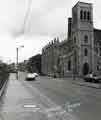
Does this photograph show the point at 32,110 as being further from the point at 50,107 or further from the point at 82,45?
the point at 82,45

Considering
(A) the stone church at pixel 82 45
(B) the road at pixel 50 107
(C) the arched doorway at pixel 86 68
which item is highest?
(A) the stone church at pixel 82 45

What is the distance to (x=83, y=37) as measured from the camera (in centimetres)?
6412

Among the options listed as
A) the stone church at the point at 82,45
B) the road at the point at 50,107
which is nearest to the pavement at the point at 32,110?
the road at the point at 50,107

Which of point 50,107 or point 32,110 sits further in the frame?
point 50,107

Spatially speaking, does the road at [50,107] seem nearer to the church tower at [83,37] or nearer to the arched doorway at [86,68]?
the arched doorway at [86,68]

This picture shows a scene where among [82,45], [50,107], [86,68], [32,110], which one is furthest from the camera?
[82,45]

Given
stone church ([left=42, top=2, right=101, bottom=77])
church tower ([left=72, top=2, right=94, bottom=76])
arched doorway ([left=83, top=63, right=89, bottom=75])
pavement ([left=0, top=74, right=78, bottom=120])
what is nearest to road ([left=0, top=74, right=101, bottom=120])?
pavement ([left=0, top=74, right=78, bottom=120])

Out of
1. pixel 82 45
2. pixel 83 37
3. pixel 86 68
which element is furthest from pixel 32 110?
pixel 83 37

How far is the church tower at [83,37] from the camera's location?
2447 inches

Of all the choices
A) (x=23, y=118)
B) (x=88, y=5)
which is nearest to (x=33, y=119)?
(x=23, y=118)

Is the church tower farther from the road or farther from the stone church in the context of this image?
the road

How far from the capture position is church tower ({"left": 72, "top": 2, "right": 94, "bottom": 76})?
62.2m

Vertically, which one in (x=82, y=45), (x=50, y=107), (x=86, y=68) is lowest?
(x=50, y=107)

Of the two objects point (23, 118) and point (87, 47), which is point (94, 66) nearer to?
point (87, 47)
